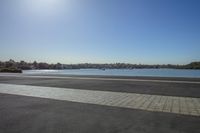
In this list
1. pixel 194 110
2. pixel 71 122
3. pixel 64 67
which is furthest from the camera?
pixel 64 67

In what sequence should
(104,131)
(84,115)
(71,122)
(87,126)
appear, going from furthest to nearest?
(84,115) → (71,122) → (87,126) → (104,131)

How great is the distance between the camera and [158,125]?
4.04 metres

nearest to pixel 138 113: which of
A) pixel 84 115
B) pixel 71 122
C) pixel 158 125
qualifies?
pixel 158 125

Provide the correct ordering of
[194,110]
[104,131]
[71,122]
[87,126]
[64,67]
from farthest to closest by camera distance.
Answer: [64,67] → [194,110] → [71,122] → [87,126] → [104,131]

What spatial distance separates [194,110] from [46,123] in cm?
403

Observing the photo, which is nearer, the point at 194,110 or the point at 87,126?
the point at 87,126

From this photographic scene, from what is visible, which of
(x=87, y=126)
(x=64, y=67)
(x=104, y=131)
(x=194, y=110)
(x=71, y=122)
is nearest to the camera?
(x=104, y=131)

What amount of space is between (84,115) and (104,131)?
130 cm

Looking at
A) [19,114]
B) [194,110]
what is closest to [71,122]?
[19,114]

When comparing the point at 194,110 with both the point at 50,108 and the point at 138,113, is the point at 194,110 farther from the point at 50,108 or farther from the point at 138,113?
the point at 50,108

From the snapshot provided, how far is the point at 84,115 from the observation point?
16.1ft

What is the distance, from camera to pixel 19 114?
16.5ft

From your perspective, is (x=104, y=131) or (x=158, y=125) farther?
(x=158, y=125)

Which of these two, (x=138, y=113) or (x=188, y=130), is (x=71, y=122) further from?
(x=188, y=130)
